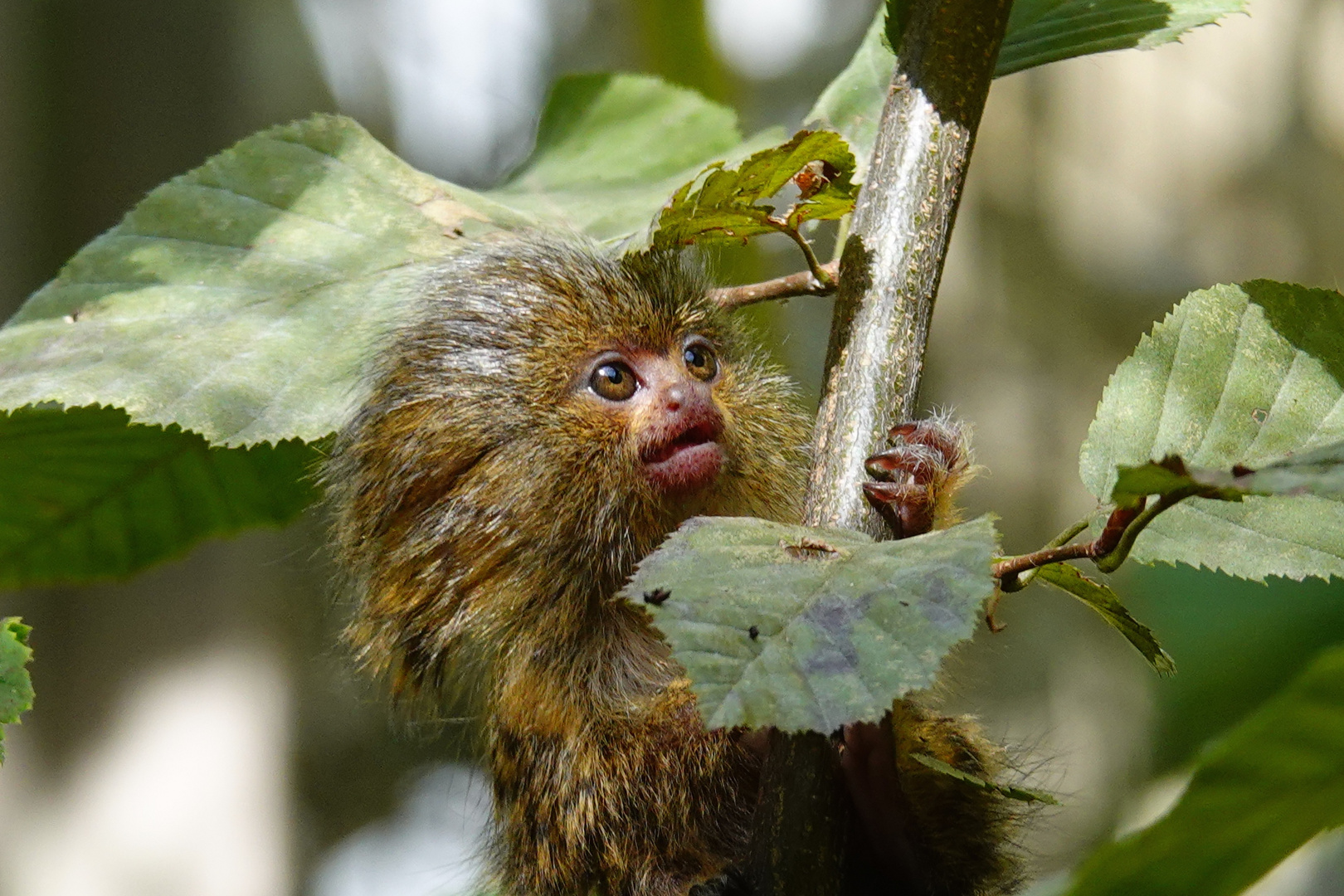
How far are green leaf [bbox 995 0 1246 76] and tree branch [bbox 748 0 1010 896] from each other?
280 millimetres

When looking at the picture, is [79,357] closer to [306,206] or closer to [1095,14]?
[306,206]

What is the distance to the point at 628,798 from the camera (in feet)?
6.95

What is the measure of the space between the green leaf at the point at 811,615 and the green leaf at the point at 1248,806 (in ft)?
0.95

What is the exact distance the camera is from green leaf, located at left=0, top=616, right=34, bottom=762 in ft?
5.25

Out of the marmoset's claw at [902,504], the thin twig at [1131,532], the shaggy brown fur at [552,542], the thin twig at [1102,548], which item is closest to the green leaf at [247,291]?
the shaggy brown fur at [552,542]

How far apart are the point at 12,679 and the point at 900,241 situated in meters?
1.28

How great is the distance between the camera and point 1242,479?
103cm

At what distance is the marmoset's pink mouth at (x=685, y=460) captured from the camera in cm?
226

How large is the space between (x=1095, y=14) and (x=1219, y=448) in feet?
2.64

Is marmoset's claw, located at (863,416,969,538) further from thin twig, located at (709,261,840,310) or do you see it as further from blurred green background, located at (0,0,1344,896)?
blurred green background, located at (0,0,1344,896)

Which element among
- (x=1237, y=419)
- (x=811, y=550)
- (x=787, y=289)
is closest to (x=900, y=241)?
(x=787, y=289)

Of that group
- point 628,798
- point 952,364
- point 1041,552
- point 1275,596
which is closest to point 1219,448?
point 1041,552


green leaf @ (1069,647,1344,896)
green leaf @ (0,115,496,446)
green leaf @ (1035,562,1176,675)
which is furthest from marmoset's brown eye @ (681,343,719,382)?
green leaf @ (1069,647,1344,896)

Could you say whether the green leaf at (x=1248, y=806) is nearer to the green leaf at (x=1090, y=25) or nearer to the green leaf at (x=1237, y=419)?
the green leaf at (x=1237, y=419)
